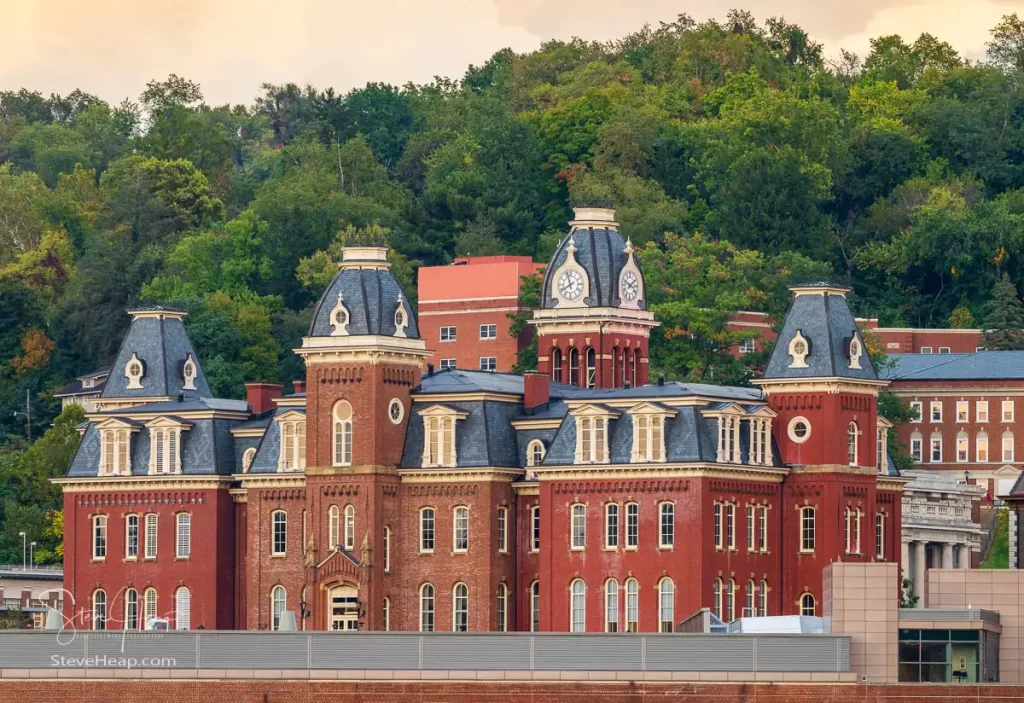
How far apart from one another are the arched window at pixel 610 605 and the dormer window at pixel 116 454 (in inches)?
986

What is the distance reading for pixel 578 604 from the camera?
162m

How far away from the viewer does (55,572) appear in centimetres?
19812

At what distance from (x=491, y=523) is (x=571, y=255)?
16.4 m

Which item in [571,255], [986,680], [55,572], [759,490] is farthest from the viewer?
[55,572]

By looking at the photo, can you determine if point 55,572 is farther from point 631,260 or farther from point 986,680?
point 986,680

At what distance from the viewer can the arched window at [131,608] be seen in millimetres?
172875

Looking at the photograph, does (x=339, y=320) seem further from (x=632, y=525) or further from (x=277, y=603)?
(x=632, y=525)

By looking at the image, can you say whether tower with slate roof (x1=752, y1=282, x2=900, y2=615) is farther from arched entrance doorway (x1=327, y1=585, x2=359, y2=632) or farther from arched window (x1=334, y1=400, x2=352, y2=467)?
arched entrance doorway (x1=327, y1=585, x2=359, y2=632)

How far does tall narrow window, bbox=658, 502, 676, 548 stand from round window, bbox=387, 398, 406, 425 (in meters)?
13.2

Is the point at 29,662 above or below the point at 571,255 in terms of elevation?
below

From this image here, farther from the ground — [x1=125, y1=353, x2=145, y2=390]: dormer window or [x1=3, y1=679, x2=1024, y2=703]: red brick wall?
[x1=125, y1=353, x2=145, y2=390]: dormer window

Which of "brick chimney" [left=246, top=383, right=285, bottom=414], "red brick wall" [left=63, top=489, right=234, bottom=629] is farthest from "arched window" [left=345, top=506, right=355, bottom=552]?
"brick chimney" [left=246, top=383, right=285, bottom=414]

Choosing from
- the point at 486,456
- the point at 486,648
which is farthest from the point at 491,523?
the point at 486,648

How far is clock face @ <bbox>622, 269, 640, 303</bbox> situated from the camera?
176625mm
